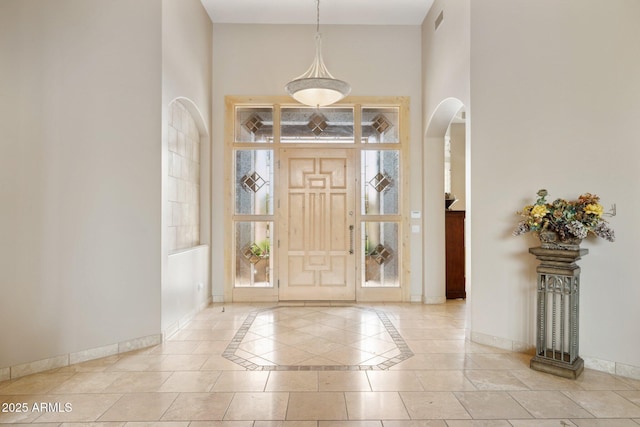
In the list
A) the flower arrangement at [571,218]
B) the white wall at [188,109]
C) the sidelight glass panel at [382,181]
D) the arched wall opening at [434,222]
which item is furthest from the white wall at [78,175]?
the arched wall opening at [434,222]

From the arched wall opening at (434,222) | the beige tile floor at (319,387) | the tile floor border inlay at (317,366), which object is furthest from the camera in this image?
the arched wall opening at (434,222)

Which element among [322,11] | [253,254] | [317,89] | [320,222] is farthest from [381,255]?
[322,11]

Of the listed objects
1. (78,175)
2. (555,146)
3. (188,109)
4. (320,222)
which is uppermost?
(188,109)

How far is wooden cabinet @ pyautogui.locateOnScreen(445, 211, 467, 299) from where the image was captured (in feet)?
19.4

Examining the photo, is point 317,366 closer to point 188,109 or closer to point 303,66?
point 188,109

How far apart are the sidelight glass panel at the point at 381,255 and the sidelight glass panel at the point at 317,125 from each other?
4.68 feet

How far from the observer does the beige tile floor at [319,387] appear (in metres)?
2.46

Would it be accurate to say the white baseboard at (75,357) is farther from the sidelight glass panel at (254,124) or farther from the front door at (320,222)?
the sidelight glass panel at (254,124)

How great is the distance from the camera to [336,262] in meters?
5.75

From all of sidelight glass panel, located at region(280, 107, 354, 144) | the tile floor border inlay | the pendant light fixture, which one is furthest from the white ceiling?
the tile floor border inlay

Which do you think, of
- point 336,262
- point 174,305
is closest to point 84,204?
point 174,305

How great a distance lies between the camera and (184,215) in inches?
190

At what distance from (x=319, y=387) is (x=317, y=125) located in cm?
398

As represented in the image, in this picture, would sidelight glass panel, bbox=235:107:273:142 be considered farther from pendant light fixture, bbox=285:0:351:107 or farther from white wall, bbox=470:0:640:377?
white wall, bbox=470:0:640:377
